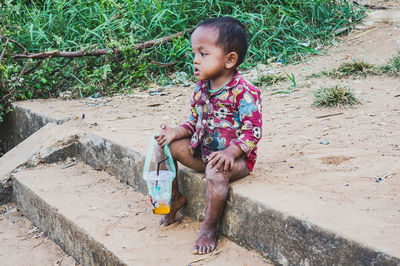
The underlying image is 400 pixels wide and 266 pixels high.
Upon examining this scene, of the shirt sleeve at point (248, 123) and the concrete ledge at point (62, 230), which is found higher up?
the shirt sleeve at point (248, 123)

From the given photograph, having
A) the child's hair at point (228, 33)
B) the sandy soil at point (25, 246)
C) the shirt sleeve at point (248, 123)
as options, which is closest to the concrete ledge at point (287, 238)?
the shirt sleeve at point (248, 123)

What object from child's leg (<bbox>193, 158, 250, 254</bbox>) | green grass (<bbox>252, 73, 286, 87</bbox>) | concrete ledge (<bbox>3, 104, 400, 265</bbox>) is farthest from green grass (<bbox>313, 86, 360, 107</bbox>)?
child's leg (<bbox>193, 158, 250, 254</bbox>)

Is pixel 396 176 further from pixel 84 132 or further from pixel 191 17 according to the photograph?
pixel 191 17

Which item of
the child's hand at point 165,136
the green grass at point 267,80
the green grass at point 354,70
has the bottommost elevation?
the green grass at point 267,80

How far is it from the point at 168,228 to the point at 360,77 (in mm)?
2761

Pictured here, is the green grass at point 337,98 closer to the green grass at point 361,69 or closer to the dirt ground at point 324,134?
the dirt ground at point 324,134

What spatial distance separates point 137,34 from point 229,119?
375 centimetres

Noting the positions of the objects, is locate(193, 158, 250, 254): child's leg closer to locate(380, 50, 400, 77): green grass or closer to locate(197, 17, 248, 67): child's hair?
locate(197, 17, 248, 67): child's hair

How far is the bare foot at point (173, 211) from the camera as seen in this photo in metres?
2.61

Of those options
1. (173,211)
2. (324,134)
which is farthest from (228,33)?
(324,134)

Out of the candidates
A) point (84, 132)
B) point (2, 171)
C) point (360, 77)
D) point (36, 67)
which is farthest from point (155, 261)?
point (36, 67)

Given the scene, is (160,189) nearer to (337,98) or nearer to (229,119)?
(229,119)

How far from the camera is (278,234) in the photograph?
2.05m

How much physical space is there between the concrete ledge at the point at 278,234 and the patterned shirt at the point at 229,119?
210 mm
